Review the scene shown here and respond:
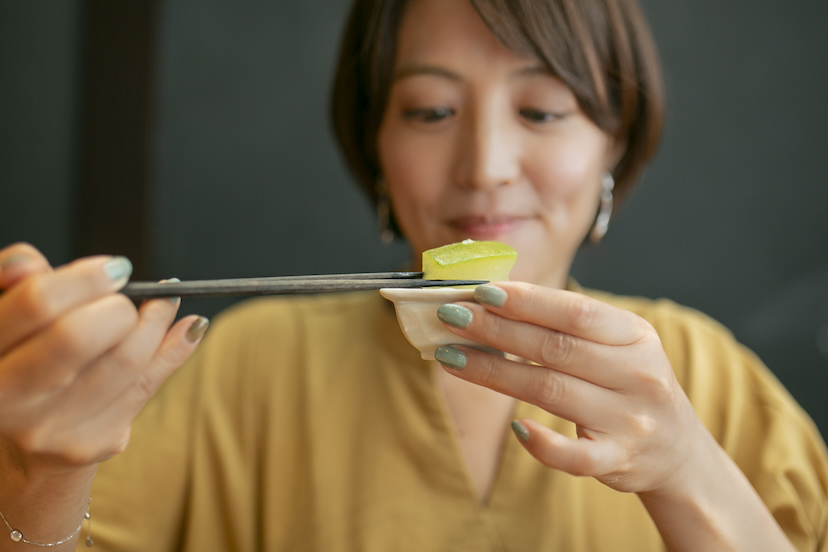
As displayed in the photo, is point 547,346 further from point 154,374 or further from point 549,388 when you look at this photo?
point 154,374

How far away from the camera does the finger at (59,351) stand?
2.10 ft

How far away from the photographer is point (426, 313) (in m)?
0.81

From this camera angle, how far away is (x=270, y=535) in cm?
131

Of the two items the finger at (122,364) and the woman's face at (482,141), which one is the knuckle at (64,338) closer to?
the finger at (122,364)

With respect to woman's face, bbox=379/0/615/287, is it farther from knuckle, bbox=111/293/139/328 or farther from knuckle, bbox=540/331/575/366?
knuckle, bbox=111/293/139/328

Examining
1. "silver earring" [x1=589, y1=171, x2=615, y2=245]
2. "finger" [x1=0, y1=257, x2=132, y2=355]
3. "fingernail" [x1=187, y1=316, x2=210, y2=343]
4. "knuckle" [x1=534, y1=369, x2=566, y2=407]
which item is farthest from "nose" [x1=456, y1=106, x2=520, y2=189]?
"finger" [x1=0, y1=257, x2=132, y2=355]

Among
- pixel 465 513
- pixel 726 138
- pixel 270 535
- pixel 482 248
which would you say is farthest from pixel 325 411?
pixel 726 138

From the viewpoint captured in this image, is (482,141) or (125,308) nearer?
(125,308)

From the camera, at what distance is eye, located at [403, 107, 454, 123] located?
1.26m

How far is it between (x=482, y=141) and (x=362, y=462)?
30.6 inches

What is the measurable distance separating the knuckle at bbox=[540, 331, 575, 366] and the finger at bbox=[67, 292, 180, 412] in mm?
502

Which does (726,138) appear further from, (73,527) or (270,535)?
(73,527)

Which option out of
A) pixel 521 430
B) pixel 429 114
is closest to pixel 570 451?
pixel 521 430

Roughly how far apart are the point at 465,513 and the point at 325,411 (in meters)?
0.42
